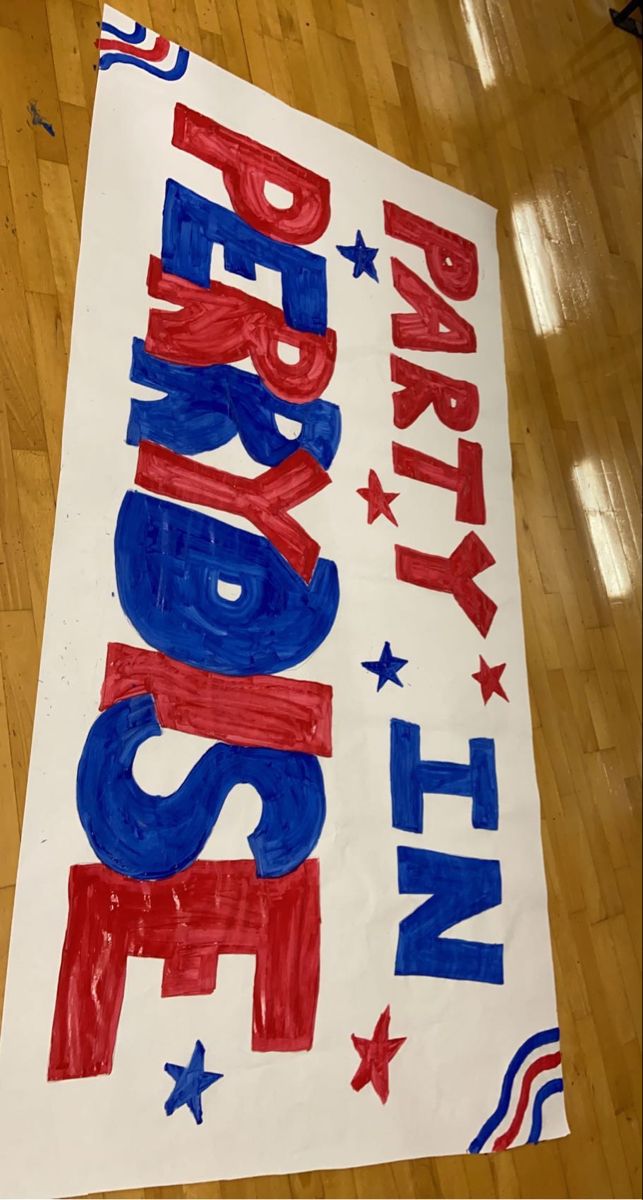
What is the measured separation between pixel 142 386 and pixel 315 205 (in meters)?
0.36

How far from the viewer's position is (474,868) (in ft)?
3.65

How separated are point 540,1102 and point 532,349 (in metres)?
0.96

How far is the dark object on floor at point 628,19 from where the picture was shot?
1713mm

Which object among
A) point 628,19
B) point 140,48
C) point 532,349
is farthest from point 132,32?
point 628,19

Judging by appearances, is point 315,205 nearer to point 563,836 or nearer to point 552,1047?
point 563,836

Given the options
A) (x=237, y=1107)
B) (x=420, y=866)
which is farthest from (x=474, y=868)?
(x=237, y=1107)

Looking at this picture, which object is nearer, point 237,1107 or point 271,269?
point 237,1107

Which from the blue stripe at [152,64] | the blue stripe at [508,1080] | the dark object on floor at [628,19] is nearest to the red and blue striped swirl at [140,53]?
the blue stripe at [152,64]

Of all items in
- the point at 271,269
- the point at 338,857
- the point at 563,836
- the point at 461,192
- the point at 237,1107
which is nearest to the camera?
the point at 237,1107

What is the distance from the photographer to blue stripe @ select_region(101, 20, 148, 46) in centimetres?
104

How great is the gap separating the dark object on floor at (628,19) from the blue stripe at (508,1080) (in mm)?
1599

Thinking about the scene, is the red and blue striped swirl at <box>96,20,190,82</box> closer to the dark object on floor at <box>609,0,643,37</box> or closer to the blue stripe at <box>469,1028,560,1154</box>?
the dark object on floor at <box>609,0,643,37</box>

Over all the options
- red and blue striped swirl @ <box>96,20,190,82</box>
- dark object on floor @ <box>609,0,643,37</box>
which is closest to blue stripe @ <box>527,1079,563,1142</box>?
A: red and blue striped swirl @ <box>96,20,190,82</box>

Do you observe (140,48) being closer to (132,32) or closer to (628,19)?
(132,32)
